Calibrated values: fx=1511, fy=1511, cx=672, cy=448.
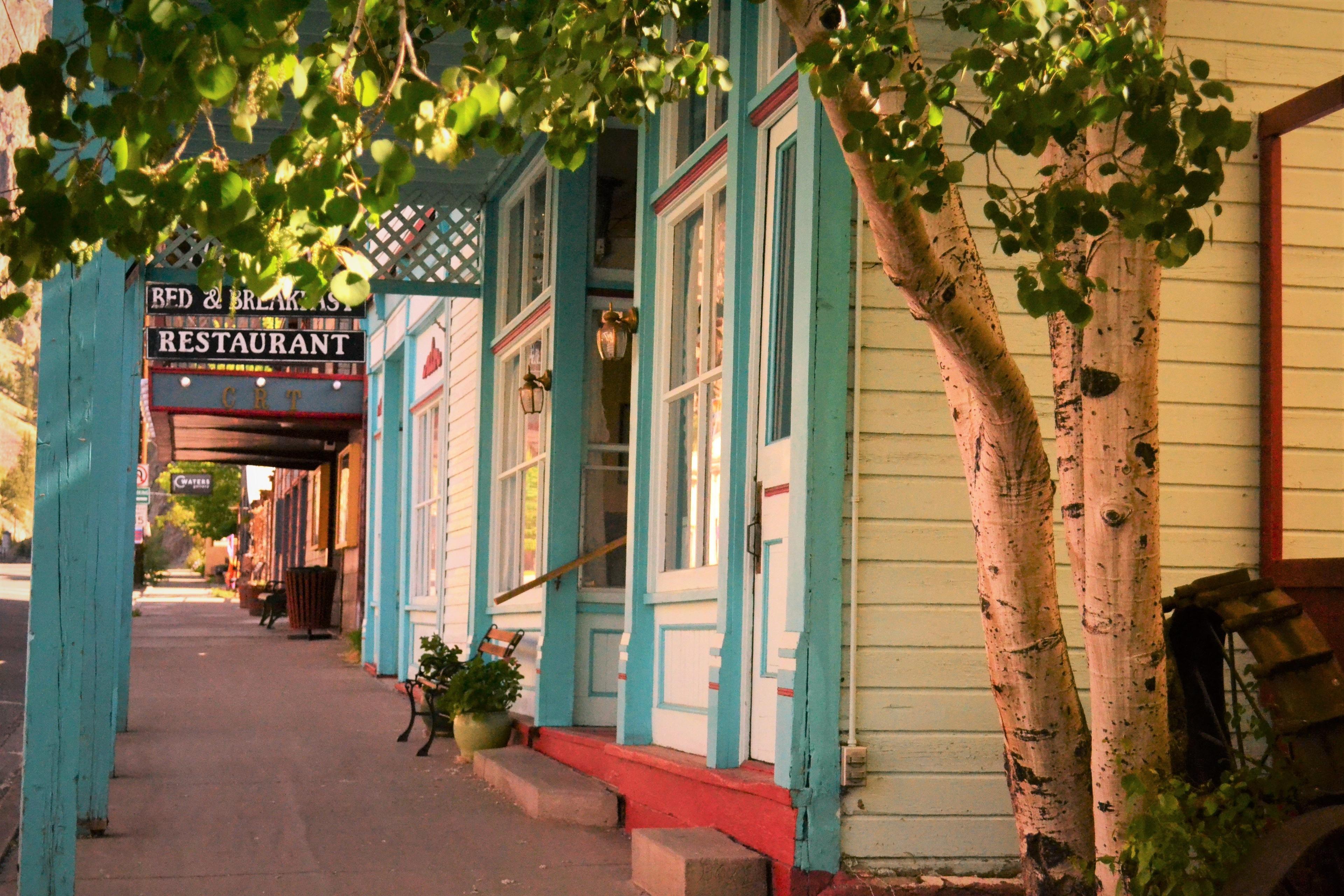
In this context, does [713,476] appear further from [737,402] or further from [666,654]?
[666,654]

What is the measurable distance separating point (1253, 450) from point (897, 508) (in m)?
1.36

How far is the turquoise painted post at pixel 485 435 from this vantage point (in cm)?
1053

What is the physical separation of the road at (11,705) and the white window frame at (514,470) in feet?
9.73

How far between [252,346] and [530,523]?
436 centimetres

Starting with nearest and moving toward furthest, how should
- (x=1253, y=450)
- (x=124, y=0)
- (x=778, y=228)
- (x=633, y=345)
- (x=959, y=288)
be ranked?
1. (x=124, y=0)
2. (x=959, y=288)
3. (x=1253, y=450)
4. (x=778, y=228)
5. (x=633, y=345)

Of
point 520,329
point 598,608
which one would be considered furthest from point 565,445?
point 520,329

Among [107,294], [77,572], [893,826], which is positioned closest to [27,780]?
[77,572]

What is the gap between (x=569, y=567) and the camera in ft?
27.9

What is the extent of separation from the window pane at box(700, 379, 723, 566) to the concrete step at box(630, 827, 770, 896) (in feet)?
4.41

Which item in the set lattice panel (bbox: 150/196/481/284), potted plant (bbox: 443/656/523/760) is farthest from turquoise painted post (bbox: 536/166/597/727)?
lattice panel (bbox: 150/196/481/284)

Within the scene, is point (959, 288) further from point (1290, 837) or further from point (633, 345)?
point (633, 345)

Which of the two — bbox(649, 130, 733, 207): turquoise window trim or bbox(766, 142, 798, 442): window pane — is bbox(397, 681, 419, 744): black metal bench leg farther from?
bbox(766, 142, 798, 442): window pane

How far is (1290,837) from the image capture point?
368cm

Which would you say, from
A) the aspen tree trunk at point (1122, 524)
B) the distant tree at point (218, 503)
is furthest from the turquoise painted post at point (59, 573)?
the distant tree at point (218, 503)
